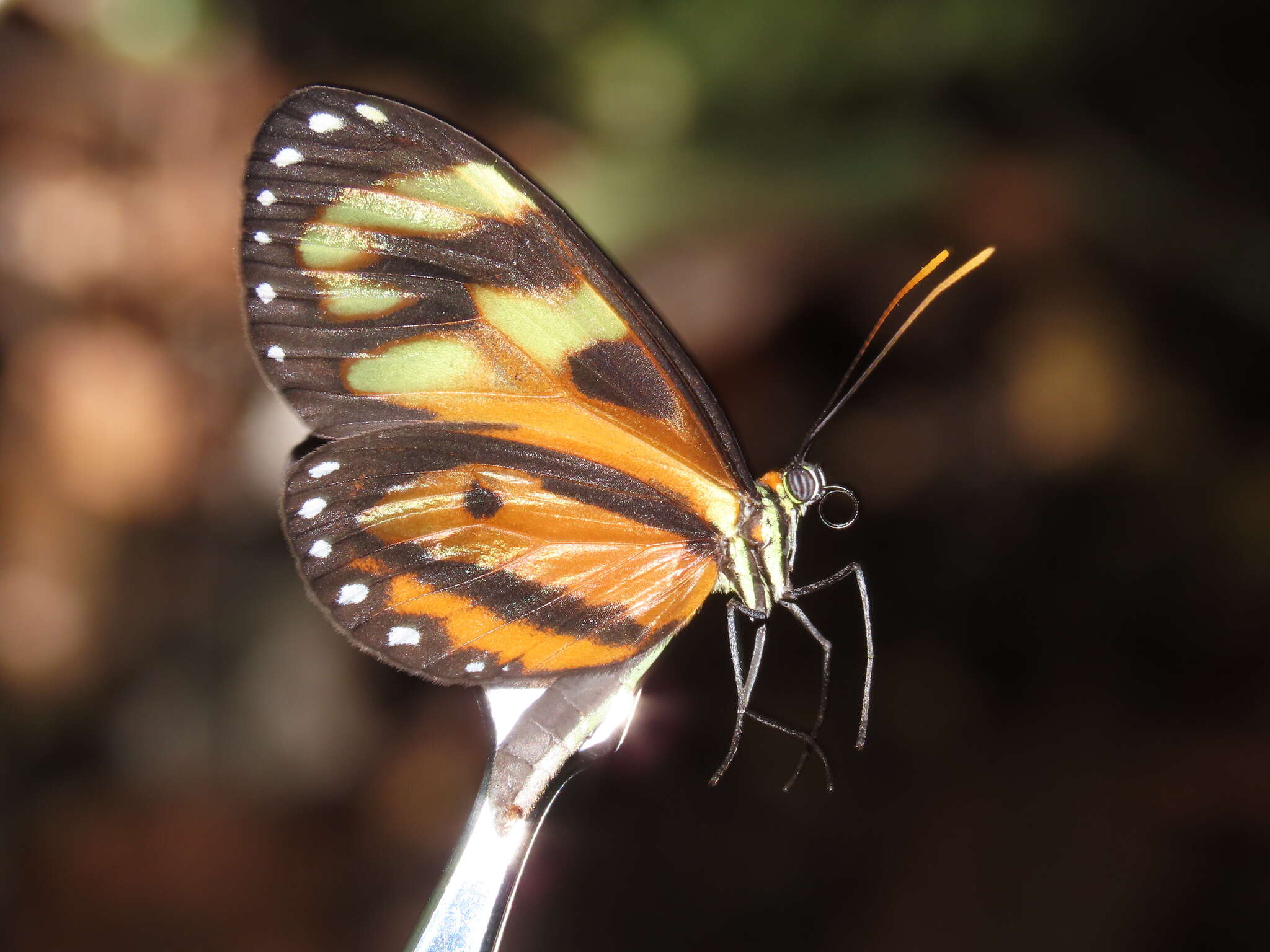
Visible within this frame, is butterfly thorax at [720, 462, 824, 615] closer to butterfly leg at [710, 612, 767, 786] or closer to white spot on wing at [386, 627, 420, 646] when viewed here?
butterfly leg at [710, 612, 767, 786]

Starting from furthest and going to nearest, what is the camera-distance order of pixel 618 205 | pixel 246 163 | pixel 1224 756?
pixel 1224 756 → pixel 618 205 → pixel 246 163

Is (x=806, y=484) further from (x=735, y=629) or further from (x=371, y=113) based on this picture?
(x=371, y=113)

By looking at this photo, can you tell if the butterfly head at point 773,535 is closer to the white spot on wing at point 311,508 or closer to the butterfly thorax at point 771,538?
the butterfly thorax at point 771,538

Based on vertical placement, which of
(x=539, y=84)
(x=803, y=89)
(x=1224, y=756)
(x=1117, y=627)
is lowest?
(x=1224, y=756)

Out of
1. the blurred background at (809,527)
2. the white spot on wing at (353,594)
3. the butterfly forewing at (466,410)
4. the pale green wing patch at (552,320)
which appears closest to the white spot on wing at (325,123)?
the butterfly forewing at (466,410)

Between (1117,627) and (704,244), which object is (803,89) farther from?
(1117,627)

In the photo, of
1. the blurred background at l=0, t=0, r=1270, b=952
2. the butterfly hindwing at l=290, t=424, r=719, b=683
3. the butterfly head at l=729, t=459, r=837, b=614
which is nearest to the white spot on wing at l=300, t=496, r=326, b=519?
the butterfly hindwing at l=290, t=424, r=719, b=683

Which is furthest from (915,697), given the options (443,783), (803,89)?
(803,89)

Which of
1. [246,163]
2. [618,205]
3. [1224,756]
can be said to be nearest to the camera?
[246,163]
